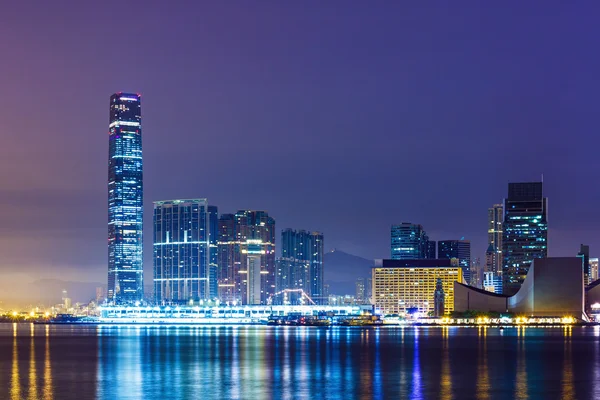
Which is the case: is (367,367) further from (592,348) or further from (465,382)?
(592,348)

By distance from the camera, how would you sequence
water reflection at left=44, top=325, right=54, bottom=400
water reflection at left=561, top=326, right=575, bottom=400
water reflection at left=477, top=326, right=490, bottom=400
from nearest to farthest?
water reflection at left=477, top=326, right=490, bottom=400, water reflection at left=561, top=326, right=575, bottom=400, water reflection at left=44, top=325, right=54, bottom=400

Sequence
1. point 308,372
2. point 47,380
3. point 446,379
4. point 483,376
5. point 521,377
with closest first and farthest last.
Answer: point 446,379, point 47,380, point 521,377, point 483,376, point 308,372

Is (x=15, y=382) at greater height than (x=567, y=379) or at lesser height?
greater

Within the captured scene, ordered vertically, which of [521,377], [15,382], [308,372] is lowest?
[308,372]

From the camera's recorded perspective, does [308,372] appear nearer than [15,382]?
No

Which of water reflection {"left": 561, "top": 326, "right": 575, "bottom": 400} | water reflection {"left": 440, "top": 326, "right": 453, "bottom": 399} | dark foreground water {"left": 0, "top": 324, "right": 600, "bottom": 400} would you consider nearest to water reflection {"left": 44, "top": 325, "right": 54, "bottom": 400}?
dark foreground water {"left": 0, "top": 324, "right": 600, "bottom": 400}

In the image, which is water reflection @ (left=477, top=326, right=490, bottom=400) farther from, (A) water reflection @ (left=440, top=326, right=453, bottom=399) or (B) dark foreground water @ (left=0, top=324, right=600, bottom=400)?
(A) water reflection @ (left=440, top=326, right=453, bottom=399)

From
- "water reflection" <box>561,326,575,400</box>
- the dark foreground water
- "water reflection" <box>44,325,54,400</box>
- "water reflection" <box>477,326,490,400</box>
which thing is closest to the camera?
"water reflection" <box>477,326,490,400</box>

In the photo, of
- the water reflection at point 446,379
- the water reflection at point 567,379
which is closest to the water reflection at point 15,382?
the water reflection at point 446,379

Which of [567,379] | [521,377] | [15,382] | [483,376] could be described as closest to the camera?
[15,382]

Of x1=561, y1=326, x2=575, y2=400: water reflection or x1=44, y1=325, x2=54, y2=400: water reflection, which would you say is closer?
x1=561, y1=326, x2=575, y2=400: water reflection

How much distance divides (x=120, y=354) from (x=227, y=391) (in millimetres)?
45236

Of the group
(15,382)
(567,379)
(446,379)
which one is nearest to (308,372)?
(446,379)

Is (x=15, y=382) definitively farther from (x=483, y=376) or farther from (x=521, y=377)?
(x=521, y=377)
